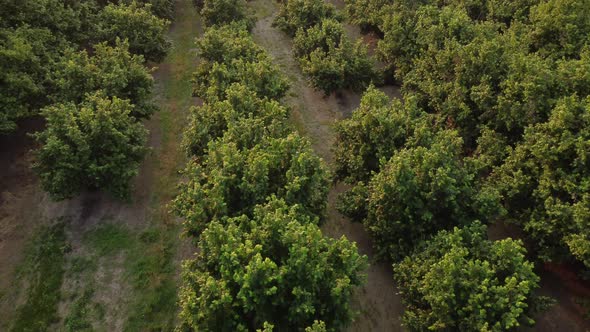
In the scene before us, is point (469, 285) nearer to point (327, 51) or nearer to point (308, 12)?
point (327, 51)

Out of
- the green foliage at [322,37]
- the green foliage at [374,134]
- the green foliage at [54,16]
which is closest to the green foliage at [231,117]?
the green foliage at [374,134]

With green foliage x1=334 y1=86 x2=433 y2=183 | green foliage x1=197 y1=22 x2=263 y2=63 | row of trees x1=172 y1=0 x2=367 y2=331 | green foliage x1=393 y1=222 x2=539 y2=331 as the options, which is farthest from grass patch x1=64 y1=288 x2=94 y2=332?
green foliage x1=197 y1=22 x2=263 y2=63

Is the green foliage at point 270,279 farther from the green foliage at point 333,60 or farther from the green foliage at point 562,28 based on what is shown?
the green foliage at point 562,28

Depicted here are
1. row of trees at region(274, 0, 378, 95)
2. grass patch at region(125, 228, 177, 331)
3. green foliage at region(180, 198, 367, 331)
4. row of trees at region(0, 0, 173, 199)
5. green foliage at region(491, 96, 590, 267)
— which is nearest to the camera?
green foliage at region(180, 198, 367, 331)

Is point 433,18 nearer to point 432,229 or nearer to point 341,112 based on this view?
point 341,112

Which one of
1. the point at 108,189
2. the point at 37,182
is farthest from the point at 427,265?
the point at 37,182

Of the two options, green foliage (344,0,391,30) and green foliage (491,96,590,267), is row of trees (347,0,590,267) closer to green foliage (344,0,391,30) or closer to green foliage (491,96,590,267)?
green foliage (491,96,590,267)
